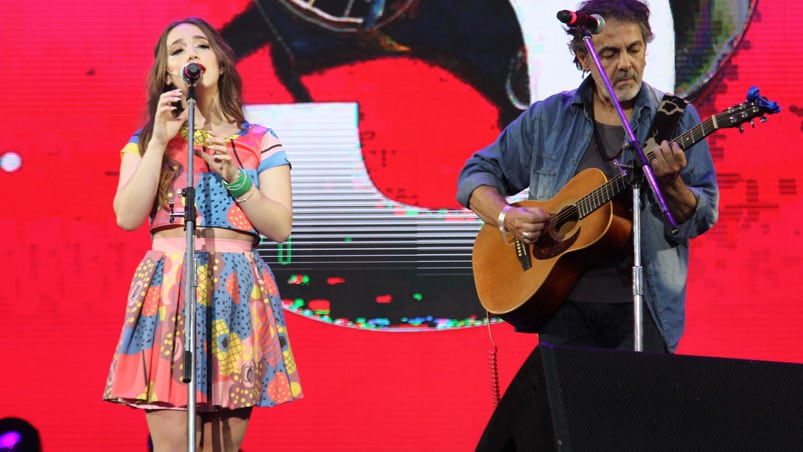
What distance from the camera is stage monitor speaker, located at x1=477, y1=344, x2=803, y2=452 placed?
1739mm

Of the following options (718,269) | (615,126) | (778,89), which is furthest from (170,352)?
(778,89)

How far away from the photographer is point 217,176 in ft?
9.56

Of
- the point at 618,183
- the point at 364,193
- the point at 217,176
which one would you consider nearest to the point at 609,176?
the point at 618,183

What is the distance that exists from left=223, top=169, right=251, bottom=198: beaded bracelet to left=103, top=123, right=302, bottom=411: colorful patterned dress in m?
0.12

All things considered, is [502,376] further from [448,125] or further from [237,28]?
[237,28]

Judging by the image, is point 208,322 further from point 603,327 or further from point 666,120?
point 666,120

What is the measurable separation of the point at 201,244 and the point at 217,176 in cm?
22

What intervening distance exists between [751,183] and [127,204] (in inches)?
98.2

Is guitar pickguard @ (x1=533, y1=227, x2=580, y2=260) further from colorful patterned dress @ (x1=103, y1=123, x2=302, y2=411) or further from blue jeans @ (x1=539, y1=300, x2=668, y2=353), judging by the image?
colorful patterned dress @ (x1=103, y1=123, x2=302, y2=411)

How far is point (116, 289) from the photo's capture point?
13.4ft

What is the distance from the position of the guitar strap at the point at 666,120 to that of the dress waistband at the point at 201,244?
121 cm

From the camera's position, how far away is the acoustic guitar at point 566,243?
265 cm

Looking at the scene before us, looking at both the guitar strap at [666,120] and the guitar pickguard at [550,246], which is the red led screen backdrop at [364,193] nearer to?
the guitar pickguard at [550,246]

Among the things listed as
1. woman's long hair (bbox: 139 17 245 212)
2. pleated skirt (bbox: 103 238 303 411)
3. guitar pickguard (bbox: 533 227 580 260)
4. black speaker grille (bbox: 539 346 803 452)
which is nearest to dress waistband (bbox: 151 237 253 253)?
pleated skirt (bbox: 103 238 303 411)
